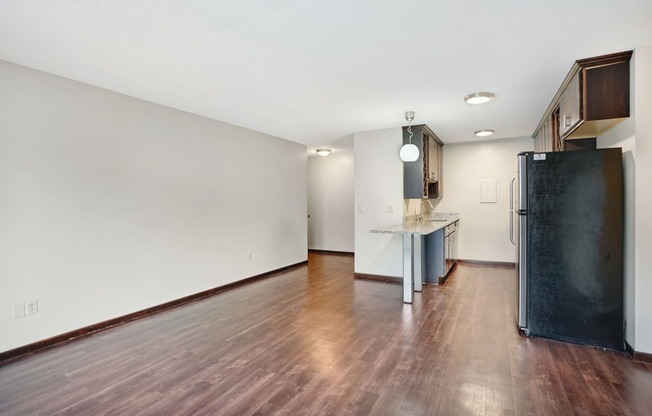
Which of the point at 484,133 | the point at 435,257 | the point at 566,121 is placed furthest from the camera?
the point at 484,133

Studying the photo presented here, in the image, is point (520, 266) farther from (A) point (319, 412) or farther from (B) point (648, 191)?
(A) point (319, 412)

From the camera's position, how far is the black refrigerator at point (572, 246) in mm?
2680

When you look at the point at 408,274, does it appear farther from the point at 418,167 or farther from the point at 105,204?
the point at 105,204

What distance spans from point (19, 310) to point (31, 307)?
0.08 meters

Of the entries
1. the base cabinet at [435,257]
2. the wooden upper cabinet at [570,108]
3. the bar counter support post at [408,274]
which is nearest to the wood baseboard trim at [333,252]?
the base cabinet at [435,257]

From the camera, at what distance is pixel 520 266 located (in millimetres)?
3049

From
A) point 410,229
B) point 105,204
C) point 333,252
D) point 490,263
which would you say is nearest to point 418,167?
point 410,229

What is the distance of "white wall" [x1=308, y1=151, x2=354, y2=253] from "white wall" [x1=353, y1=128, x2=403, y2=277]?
2.35m

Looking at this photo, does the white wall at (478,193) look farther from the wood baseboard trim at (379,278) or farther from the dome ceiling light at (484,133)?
the wood baseboard trim at (379,278)

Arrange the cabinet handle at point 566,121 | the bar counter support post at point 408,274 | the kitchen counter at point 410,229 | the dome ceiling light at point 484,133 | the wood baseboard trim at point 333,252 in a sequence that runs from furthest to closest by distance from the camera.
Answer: the wood baseboard trim at point 333,252 < the dome ceiling light at point 484,133 < the bar counter support post at point 408,274 < the kitchen counter at point 410,229 < the cabinet handle at point 566,121

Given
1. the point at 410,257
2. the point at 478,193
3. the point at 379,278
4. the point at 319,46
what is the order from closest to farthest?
1. the point at 319,46
2. the point at 410,257
3. the point at 379,278
4. the point at 478,193

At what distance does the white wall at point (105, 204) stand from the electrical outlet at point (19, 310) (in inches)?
1.4

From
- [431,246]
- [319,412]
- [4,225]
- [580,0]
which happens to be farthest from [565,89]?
[4,225]

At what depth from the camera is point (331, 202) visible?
Answer: 802cm
